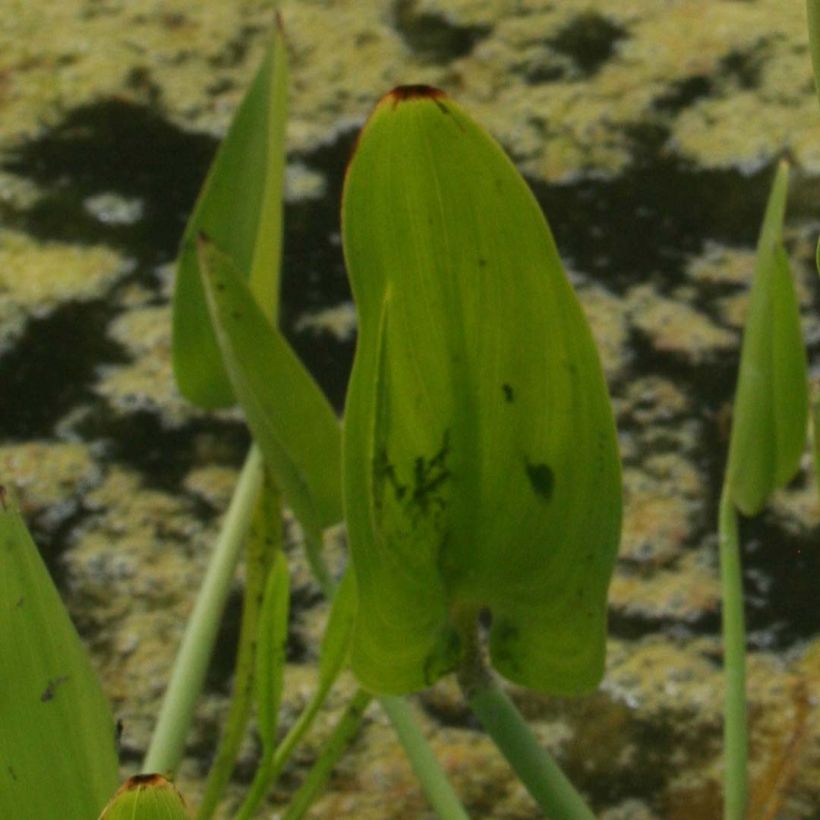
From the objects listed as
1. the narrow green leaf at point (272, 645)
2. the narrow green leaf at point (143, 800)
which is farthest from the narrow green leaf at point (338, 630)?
the narrow green leaf at point (143, 800)

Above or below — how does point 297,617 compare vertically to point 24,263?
below

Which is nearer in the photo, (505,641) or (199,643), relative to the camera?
(505,641)

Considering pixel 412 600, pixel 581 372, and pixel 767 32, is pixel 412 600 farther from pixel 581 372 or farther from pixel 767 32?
pixel 767 32

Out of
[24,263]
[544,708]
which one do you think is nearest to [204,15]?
[24,263]

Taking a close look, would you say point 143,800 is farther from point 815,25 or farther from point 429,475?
point 815,25


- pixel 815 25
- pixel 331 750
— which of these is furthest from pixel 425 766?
pixel 815 25

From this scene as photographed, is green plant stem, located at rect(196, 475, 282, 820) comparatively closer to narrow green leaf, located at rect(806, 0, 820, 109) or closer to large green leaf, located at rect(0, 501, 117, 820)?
large green leaf, located at rect(0, 501, 117, 820)
